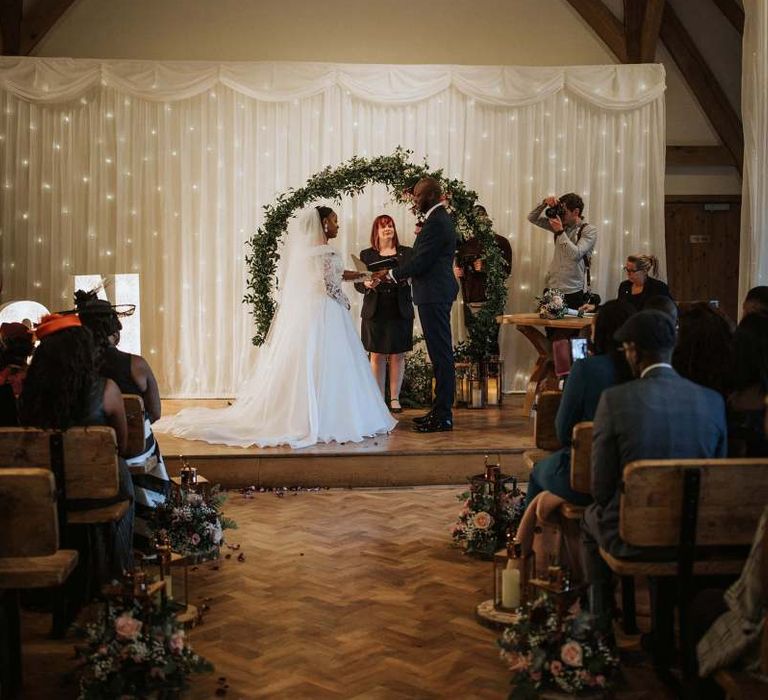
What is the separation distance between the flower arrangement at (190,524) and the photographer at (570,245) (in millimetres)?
4302

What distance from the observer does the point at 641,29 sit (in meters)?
10.6

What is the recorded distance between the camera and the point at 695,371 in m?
3.82

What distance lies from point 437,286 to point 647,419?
4.23 m

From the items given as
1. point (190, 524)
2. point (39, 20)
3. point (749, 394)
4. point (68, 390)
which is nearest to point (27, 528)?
point (68, 390)

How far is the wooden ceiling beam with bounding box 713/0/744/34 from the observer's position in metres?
10.6

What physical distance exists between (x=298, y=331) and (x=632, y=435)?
4.15 m

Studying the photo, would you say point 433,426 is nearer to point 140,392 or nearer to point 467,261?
point 467,261

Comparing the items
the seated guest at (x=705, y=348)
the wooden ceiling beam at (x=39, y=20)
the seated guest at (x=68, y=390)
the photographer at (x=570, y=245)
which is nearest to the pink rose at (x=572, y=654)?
the seated guest at (x=705, y=348)

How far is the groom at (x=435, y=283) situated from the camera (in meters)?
7.25

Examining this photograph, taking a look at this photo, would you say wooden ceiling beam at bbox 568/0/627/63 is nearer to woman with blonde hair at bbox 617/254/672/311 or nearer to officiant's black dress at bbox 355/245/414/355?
woman with blonde hair at bbox 617/254/672/311

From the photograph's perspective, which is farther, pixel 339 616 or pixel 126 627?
pixel 339 616

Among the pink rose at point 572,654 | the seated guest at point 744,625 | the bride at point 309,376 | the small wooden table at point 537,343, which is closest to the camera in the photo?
the seated guest at point 744,625

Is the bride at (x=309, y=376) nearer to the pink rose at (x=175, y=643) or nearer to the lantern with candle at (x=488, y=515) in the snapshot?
the lantern with candle at (x=488, y=515)

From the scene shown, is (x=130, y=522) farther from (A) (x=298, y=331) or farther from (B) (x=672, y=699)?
(A) (x=298, y=331)
